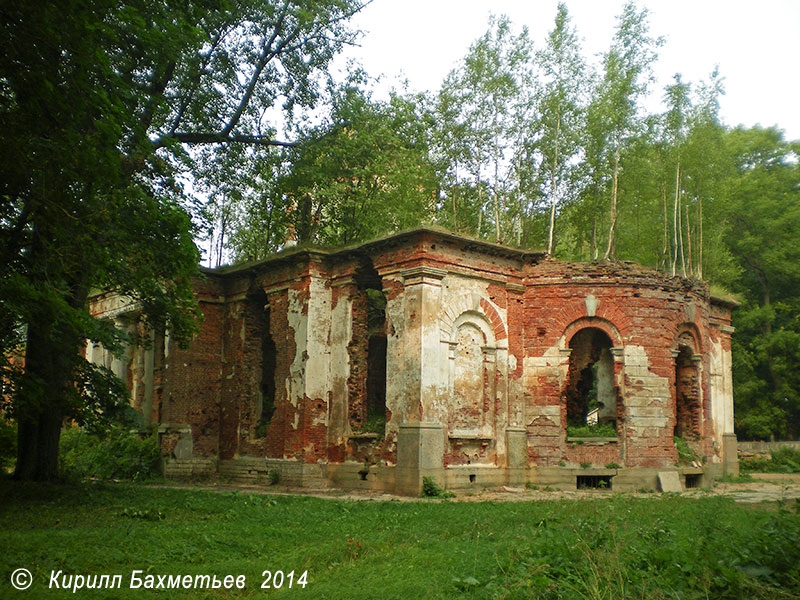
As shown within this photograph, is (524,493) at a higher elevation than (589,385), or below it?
below

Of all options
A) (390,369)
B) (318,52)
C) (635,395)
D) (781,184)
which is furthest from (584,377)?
(781,184)

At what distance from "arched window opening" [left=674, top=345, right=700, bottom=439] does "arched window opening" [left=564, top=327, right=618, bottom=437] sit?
5.98 ft

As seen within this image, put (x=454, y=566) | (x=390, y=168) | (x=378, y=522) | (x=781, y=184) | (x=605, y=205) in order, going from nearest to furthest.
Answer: (x=454, y=566), (x=378, y=522), (x=390, y=168), (x=605, y=205), (x=781, y=184)

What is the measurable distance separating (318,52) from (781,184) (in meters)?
27.1

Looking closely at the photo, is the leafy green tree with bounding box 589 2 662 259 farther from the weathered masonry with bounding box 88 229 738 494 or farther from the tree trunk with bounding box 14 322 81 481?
the tree trunk with bounding box 14 322 81 481

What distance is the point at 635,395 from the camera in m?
17.0

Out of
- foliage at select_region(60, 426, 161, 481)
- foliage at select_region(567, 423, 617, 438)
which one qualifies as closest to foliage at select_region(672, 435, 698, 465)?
foliage at select_region(567, 423, 617, 438)

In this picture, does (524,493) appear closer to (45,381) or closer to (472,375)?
(472,375)

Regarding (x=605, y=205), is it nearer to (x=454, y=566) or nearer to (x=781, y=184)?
(x=781, y=184)

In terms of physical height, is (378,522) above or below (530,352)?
below

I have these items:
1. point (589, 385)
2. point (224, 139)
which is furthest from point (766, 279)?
point (224, 139)

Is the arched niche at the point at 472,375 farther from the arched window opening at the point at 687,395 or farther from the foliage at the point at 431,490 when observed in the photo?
the arched window opening at the point at 687,395

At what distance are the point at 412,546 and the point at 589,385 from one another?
13218 mm

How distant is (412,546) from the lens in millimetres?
8383
